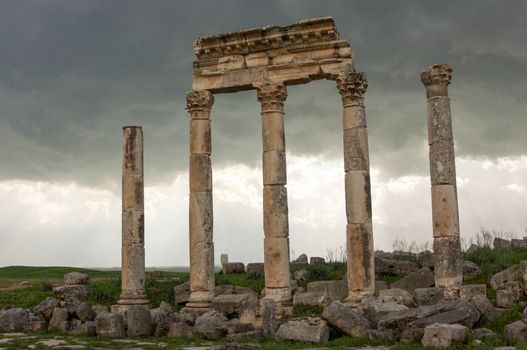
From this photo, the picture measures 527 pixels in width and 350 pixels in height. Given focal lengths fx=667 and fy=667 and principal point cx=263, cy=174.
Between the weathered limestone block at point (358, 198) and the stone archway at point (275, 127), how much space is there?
0.03 metres

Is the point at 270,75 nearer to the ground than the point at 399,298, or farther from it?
farther from it

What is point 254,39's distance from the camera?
955 inches

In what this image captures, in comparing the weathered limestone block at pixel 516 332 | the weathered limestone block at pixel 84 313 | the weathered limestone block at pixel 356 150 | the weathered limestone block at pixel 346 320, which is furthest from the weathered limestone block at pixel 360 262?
the weathered limestone block at pixel 84 313

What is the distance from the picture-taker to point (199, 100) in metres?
24.9

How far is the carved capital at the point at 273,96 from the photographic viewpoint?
78.7 feet

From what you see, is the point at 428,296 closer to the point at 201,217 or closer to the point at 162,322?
the point at 162,322

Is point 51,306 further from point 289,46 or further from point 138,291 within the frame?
point 289,46

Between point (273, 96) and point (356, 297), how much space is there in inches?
303

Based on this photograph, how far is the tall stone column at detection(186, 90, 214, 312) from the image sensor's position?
948 inches

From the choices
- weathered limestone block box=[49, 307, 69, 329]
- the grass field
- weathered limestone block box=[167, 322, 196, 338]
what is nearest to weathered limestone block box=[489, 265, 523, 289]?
the grass field

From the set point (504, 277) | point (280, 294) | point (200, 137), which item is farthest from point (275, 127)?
point (504, 277)

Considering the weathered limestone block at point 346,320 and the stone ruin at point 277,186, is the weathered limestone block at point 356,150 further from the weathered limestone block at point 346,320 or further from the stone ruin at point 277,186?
the weathered limestone block at point 346,320

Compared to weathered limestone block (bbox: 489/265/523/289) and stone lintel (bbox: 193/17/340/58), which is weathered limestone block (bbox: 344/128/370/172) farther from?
weathered limestone block (bbox: 489/265/523/289)

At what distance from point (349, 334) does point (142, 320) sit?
262 inches
